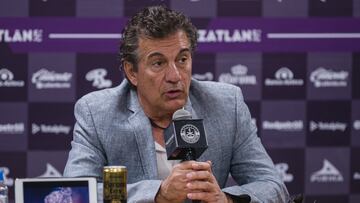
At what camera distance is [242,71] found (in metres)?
4.23

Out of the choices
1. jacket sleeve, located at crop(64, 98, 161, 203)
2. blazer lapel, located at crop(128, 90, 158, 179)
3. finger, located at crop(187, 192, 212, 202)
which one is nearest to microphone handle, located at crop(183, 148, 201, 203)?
finger, located at crop(187, 192, 212, 202)

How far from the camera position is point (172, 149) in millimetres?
2066

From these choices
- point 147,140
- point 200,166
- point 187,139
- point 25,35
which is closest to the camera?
point 187,139

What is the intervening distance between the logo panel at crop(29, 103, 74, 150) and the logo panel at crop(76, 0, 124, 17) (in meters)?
0.55

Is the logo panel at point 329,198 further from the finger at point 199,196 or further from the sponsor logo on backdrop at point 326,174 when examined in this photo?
the finger at point 199,196

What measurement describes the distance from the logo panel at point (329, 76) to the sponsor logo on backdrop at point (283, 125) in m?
0.18

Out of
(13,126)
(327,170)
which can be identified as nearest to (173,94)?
(13,126)

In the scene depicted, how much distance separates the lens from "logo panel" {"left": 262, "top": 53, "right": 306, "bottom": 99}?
425cm

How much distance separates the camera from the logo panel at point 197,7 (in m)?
4.21

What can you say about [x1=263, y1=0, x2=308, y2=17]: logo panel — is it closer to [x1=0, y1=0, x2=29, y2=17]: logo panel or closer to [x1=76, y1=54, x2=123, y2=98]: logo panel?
[x1=76, y1=54, x2=123, y2=98]: logo panel

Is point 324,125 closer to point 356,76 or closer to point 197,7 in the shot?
point 356,76

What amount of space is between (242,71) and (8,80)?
1.34 meters

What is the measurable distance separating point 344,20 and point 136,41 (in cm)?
205

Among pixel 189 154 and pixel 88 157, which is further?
pixel 88 157
